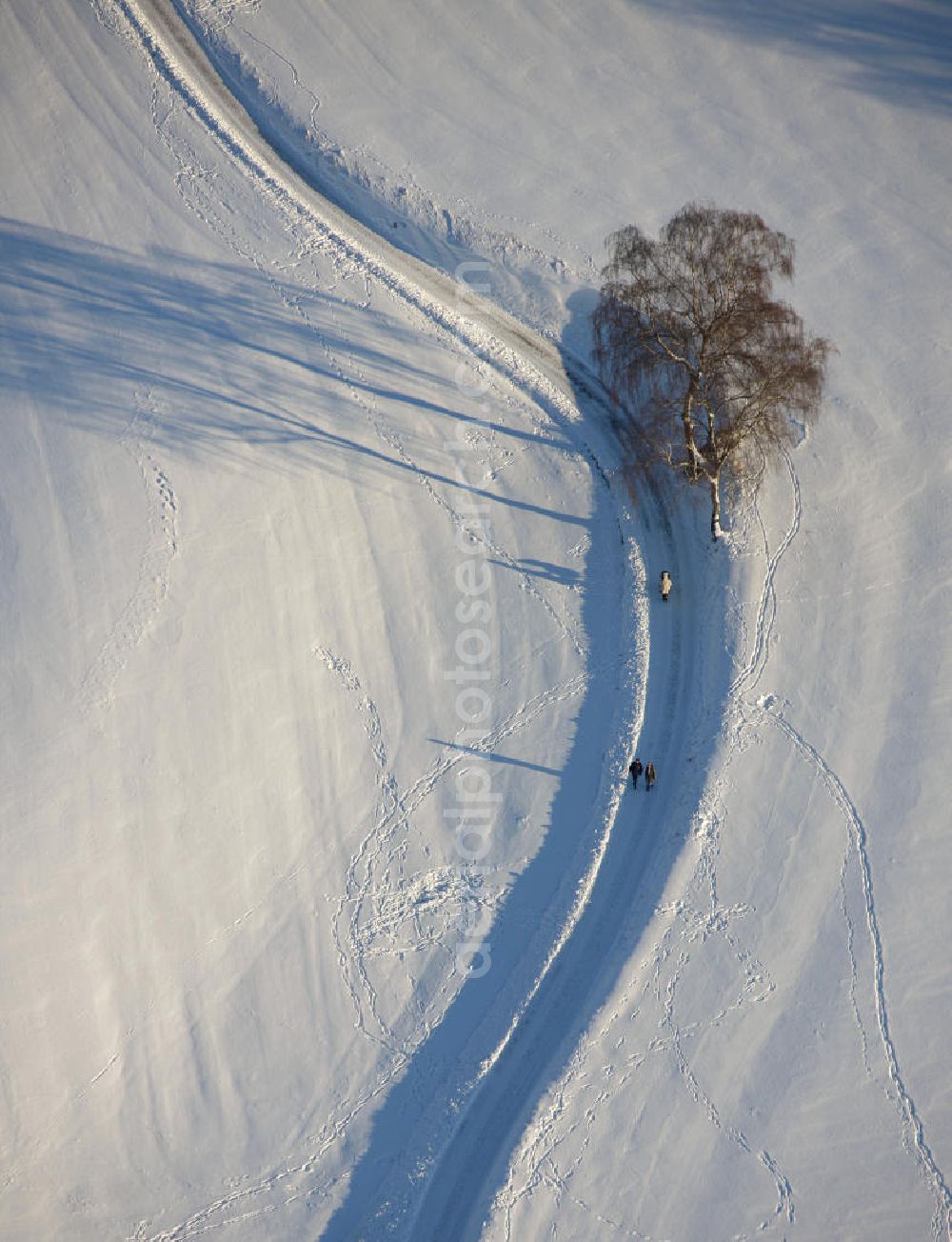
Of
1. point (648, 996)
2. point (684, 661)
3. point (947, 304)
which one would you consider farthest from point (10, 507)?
point (947, 304)

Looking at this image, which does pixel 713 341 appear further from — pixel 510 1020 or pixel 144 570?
pixel 510 1020

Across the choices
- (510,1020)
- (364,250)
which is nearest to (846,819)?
(510,1020)

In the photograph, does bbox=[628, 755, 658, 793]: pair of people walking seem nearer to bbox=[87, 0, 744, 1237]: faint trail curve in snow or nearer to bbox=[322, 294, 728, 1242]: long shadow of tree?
bbox=[322, 294, 728, 1242]: long shadow of tree

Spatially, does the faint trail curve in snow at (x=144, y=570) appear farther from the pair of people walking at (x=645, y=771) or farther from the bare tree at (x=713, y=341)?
the pair of people walking at (x=645, y=771)

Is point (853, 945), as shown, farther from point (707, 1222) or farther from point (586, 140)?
point (586, 140)

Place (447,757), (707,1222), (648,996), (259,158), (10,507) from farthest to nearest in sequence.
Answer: (259,158) < (10,507) < (447,757) < (648,996) < (707,1222)

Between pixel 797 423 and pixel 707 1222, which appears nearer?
pixel 707 1222

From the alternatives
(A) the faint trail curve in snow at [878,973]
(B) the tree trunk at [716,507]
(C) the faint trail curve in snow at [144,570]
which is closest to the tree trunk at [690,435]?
(B) the tree trunk at [716,507]
